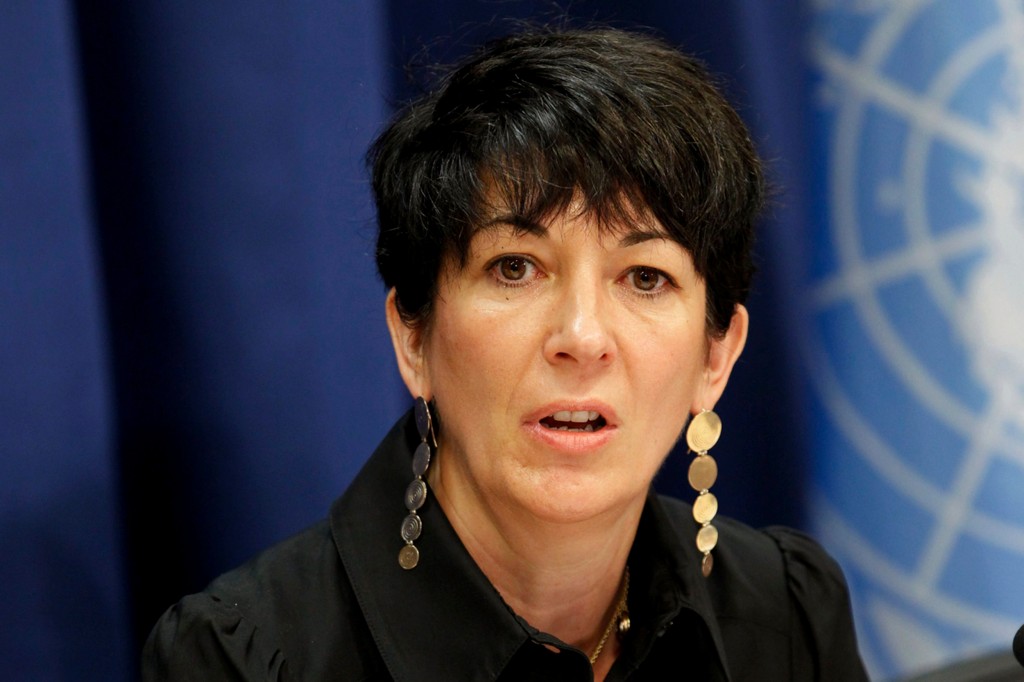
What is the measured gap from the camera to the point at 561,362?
1.12m

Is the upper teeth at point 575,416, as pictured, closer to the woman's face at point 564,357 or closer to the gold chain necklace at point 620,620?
the woman's face at point 564,357

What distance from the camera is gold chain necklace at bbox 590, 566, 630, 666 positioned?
53.4 inches

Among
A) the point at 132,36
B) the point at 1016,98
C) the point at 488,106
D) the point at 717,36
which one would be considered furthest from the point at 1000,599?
the point at 132,36

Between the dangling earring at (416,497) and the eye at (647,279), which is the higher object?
the eye at (647,279)

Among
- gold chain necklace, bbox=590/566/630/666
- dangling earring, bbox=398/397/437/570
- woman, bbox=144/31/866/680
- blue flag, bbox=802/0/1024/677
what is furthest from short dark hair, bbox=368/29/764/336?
blue flag, bbox=802/0/1024/677

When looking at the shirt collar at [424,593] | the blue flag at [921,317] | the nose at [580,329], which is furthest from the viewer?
the blue flag at [921,317]

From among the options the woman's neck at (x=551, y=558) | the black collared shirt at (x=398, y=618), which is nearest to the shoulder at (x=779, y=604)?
→ the black collared shirt at (x=398, y=618)

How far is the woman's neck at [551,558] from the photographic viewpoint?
1.26 m

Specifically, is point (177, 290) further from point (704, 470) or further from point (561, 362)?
point (704, 470)

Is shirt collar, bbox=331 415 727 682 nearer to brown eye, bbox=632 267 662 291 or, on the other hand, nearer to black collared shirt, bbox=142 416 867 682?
black collared shirt, bbox=142 416 867 682

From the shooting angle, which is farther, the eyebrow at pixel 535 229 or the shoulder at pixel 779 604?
the shoulder at pixel 779 604

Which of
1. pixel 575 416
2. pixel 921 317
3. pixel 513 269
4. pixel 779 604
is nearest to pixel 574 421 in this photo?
pixel 575 416

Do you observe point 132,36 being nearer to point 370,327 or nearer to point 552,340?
point 370,327

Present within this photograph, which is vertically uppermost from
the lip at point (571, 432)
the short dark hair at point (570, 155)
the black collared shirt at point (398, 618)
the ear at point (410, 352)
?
the short dark hair at point (570, 155)
